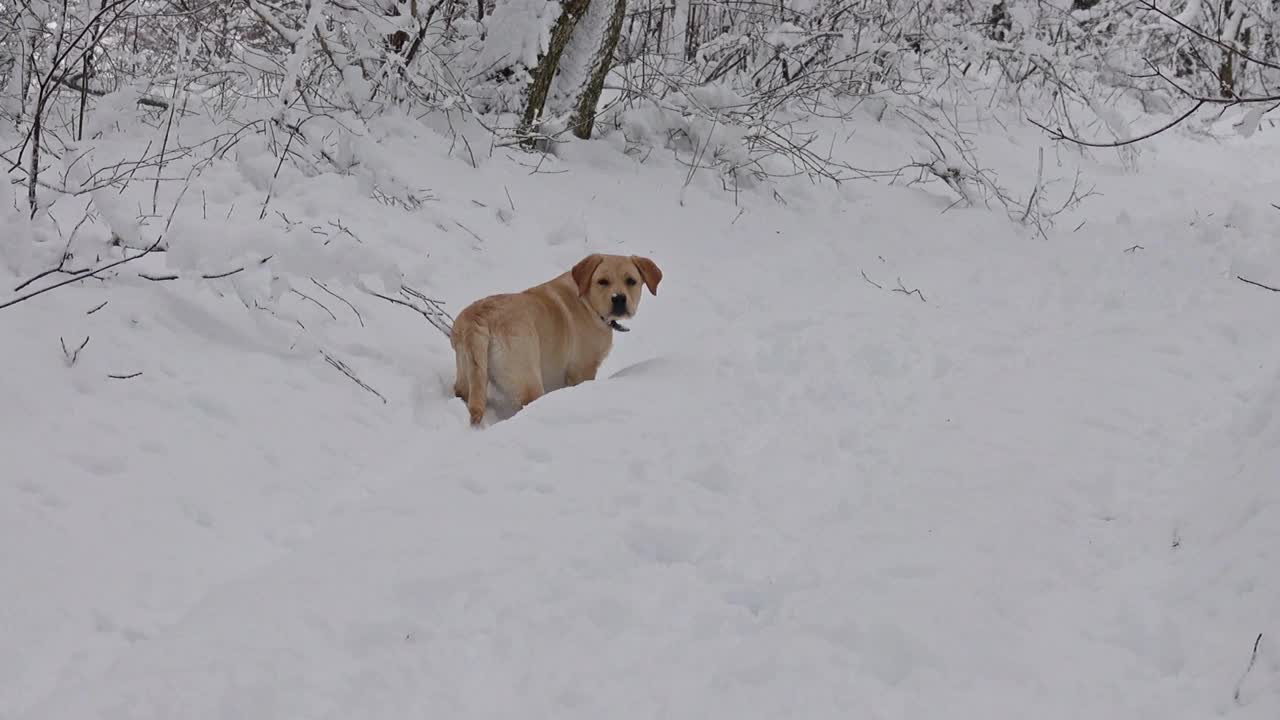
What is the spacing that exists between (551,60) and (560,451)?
5786 millimetres

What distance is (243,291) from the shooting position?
381cm

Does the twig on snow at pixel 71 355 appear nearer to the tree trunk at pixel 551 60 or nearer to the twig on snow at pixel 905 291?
the twig on snow at pixel 905 291

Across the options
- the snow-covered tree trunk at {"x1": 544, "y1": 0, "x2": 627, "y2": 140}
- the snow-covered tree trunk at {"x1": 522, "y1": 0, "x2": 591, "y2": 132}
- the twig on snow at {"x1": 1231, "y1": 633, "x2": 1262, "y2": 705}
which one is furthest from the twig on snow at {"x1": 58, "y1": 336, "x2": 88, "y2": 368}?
the snow-covered tree trunk at {"x1": 544, "y1": 0, "x2": 627, "y2": 140}

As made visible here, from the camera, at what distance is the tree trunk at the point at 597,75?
332 inches

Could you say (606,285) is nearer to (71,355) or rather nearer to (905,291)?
(905,291)

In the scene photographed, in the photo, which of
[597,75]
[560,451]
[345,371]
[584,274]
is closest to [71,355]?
[345,371]

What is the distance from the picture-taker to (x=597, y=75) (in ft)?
28.5

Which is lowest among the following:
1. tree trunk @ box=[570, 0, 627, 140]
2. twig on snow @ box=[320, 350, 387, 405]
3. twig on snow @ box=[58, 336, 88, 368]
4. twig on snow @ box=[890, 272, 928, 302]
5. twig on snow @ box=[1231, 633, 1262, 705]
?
twig on snow @ box=[890, 272, 928, 302]

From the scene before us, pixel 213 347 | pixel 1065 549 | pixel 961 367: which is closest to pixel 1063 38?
pixel 961 367

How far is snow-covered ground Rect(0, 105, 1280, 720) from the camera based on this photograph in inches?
96.9

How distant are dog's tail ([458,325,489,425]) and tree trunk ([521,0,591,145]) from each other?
14.2 ft

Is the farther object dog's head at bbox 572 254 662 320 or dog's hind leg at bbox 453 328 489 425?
dog's head at bbox 572 254 662 320

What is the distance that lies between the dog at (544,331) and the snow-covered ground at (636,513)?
0.32 meters

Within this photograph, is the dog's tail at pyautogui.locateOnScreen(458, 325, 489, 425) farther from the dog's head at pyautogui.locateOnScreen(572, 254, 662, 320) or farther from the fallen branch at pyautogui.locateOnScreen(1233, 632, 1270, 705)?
the fallen branch at pyautogui.locateOnScreen(1233, 632, 1270, 705)
